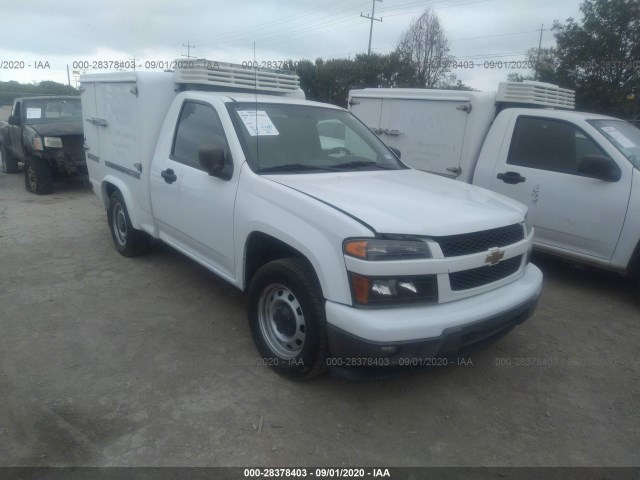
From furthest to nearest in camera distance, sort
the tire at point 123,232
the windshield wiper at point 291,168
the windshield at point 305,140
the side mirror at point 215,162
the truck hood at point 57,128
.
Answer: the truck hood at point 57,128, the tire at point 123,232, the windshield at point 305,140, the windshield wiper at point 291,168, the side mirror at point 215,162

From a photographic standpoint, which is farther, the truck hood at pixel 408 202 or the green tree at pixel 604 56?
the green tree at pixel 604 56

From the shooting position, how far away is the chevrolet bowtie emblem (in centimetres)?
290

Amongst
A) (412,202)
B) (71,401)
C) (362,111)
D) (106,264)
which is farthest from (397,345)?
(362,111)

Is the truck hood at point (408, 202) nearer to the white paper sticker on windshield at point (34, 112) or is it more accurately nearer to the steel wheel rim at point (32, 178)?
the steel wheel rim at point (32, 178)

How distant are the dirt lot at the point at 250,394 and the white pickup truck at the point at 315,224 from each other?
39 cm

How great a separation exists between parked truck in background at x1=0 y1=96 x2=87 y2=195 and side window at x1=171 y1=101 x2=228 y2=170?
18.4ft

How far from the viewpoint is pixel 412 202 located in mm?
3033

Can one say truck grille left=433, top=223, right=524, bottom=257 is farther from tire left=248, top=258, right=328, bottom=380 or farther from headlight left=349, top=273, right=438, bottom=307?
tire left=248, top=258, right=328, bottom=380

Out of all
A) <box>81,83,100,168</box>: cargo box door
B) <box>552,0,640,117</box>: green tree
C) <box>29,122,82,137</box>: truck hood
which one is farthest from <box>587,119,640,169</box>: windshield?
<box>552,0,640,117</box>: green tree

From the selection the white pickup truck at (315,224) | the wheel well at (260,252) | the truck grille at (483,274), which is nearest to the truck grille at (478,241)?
the white pickup truck at (315,224)

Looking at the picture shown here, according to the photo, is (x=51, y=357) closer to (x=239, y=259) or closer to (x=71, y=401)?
(x=71, y=401)

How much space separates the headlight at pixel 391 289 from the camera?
2.58 meters

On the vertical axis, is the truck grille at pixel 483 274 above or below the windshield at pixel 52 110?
below

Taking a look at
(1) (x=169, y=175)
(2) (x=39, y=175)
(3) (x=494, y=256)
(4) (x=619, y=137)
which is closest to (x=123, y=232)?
(1) (x=169, y=175)
